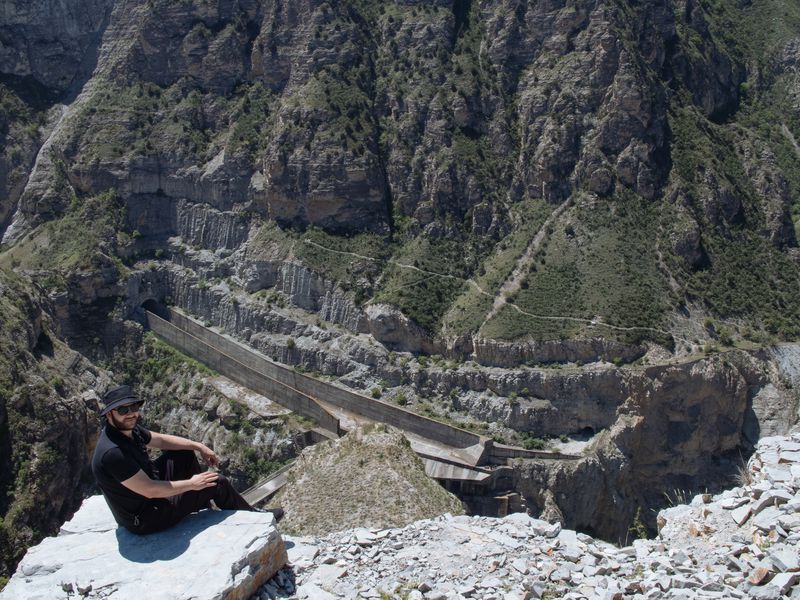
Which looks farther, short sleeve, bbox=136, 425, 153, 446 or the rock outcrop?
the rock outcrop

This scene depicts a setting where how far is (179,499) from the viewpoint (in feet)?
54.7

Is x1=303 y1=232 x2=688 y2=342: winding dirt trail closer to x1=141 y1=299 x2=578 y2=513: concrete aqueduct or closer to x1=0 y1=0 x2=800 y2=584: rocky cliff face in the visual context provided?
x1=0 y1=0 x2=800 y2=584: rocky cliff face

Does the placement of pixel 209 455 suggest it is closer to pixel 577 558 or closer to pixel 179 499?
pixel 179 499

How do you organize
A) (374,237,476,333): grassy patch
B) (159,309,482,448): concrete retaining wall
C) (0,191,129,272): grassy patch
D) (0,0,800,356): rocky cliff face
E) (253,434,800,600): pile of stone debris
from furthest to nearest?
1. (0,191,129,272): grassy patch
2. (374,237,476,333): grassy patch
3. (0,0,800,356): rocky cliff face
4. (159,309,482,448): concrete retaining wall
5. (253,434,800,600): pile of stone debris

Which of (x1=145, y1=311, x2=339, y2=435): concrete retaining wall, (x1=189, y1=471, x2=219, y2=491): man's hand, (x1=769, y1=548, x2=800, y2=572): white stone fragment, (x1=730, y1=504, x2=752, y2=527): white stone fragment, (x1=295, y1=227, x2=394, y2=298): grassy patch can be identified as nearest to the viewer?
(x1=769, y1=548, x2=800, y2=572): white stone fragment

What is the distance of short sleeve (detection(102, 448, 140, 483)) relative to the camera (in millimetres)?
15859

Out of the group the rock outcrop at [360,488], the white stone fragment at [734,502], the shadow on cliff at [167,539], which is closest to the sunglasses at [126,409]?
the shadow on cliff at [167,539]

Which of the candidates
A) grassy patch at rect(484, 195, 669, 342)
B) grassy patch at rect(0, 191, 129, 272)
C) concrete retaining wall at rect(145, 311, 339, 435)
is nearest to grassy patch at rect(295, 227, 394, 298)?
concrete retaining wall at rect(145, 311, 339, 435)

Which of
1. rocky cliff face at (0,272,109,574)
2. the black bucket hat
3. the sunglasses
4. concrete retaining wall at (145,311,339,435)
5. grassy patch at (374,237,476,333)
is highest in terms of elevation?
the black bucket hat

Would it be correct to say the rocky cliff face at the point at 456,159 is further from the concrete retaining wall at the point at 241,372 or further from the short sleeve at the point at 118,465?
the short sleeve at the point at 118,465

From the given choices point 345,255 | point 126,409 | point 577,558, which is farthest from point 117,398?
point 345,255

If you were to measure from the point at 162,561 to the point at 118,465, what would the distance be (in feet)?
6.07

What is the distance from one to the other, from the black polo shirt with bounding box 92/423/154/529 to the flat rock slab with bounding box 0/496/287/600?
642mm

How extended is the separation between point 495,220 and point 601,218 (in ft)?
26.4
